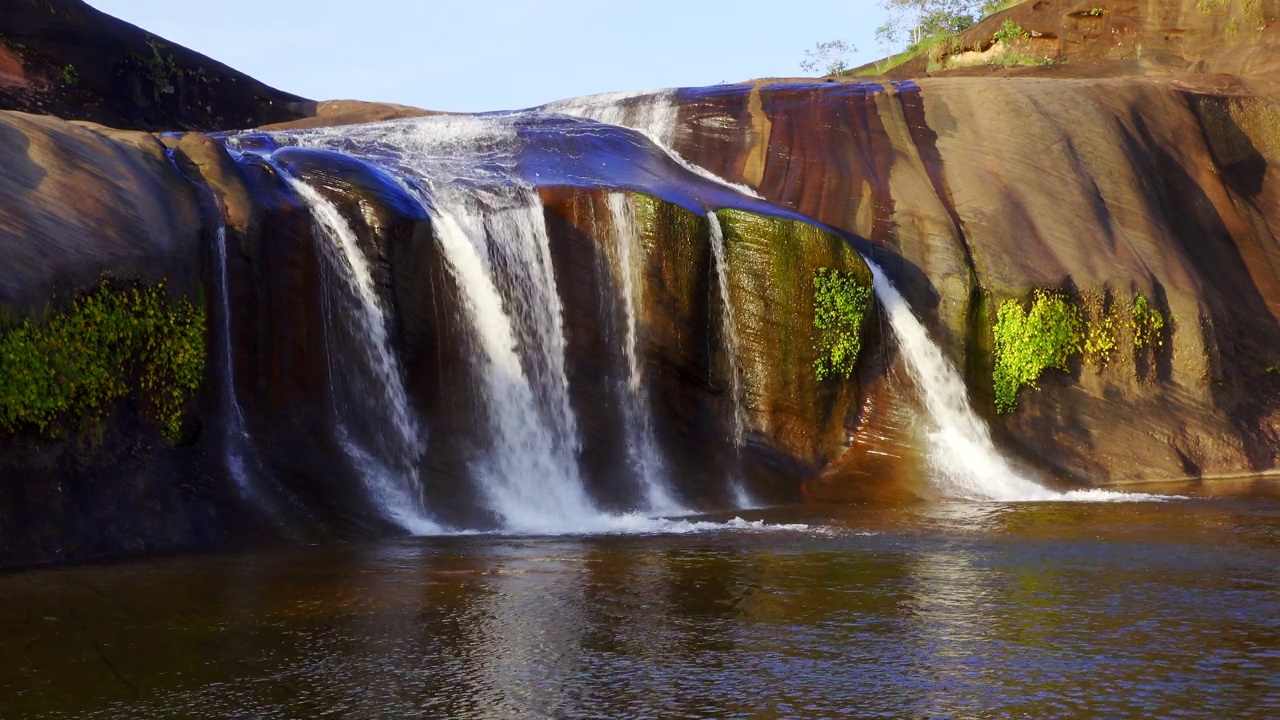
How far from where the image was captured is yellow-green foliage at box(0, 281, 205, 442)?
13742mm

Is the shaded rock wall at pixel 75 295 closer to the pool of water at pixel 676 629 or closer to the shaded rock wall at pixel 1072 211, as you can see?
the pool of water at pixel 676 629

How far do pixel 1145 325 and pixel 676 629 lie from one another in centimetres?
1596

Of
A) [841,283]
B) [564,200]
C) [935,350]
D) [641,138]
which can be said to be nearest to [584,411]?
[564,200]

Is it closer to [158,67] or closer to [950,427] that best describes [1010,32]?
[950,427]

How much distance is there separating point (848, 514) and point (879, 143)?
9.82m

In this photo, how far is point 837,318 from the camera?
19.9 meters

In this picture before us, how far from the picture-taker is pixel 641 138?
988 inches

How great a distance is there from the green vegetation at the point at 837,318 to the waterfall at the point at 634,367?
2637 mm

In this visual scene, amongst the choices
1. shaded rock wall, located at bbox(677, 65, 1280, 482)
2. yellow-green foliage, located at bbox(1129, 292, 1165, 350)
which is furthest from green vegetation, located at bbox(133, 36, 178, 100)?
yellow-green foliage, located at bbox(1129, 292, 1165, 350)

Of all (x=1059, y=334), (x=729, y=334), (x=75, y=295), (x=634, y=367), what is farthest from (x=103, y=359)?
(x=1059, y=334)

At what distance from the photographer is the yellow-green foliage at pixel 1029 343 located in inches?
848

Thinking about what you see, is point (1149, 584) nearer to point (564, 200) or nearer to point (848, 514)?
point (848, 514)

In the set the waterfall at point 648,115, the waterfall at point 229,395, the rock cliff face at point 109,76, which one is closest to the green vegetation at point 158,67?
the rock cliff face at point 109,76

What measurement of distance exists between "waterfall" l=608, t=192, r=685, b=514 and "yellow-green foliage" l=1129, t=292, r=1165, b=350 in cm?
877
